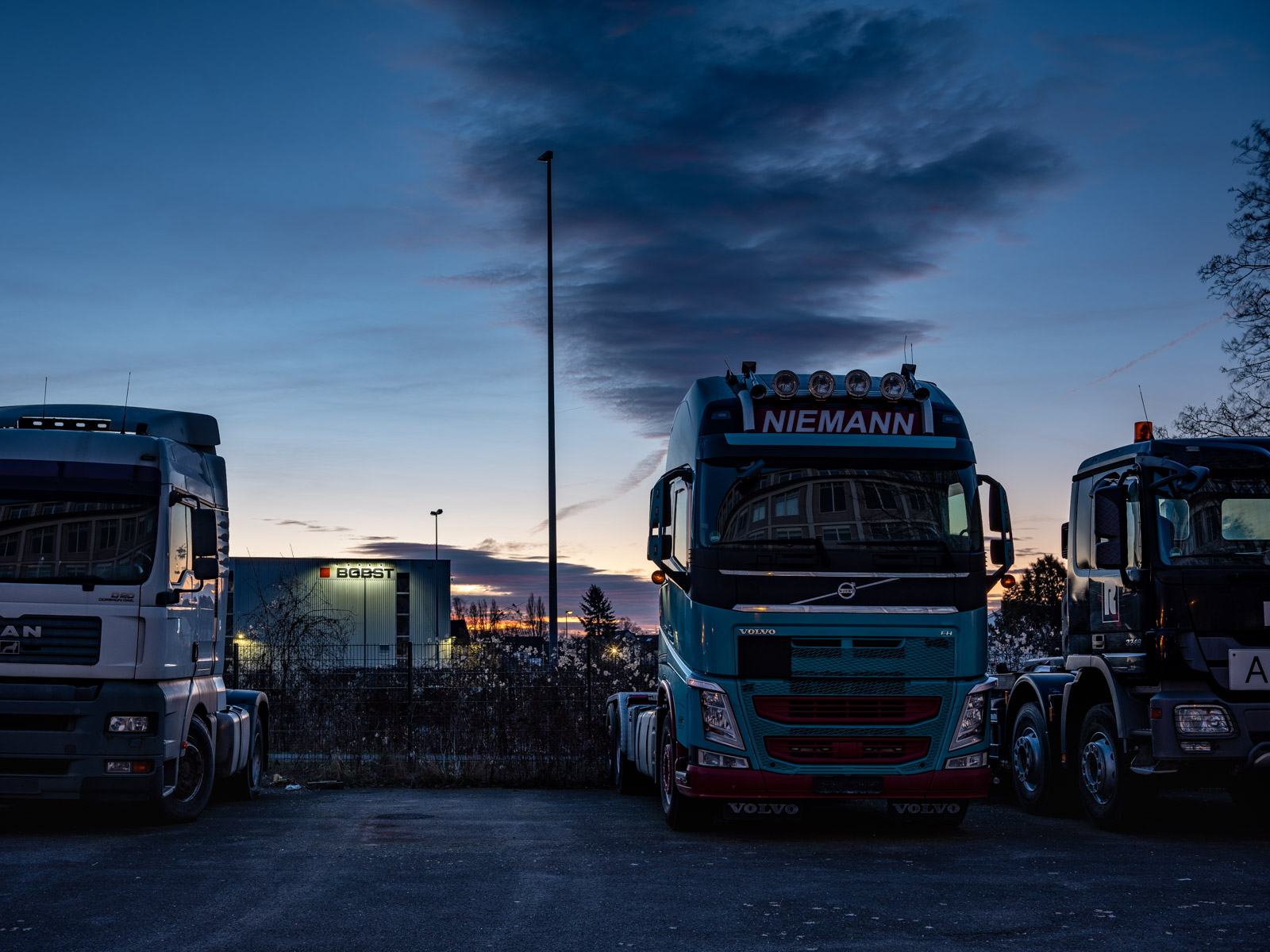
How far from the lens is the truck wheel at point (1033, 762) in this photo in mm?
12961

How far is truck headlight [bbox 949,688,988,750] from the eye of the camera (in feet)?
36.0

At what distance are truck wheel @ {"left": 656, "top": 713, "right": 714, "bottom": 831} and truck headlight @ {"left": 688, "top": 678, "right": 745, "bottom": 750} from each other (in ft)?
2.56

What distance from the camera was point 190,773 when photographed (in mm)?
12633

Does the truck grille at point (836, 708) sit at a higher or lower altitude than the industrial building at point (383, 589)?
lower

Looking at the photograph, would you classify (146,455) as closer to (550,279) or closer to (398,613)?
(550,279)

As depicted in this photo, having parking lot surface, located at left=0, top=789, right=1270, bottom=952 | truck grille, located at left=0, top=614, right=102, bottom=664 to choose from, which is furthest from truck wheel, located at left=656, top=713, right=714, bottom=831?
truck grille, located at left=0, top=614, right=102, bottom=664

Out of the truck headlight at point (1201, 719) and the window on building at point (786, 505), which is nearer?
the truck headlight at point (1201, 719)

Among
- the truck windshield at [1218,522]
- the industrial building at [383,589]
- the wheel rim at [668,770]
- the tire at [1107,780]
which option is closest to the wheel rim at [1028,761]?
the tire at [1107,780]

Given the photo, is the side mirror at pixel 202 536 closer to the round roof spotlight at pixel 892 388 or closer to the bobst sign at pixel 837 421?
the bobst sign at pixel 837 421

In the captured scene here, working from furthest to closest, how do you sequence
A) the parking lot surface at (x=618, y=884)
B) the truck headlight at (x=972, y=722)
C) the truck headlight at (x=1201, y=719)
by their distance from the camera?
1. the truck headlight at (x=972, y=722)
2. the truck headlight at (x=1201, y=719)
3. the parking lot surface at (x=618, y=884)

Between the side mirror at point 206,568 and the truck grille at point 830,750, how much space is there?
16.7 ft

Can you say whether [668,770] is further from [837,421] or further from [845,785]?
[837,421]

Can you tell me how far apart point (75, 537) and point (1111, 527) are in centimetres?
860

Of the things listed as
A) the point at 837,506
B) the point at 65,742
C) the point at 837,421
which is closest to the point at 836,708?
the point at 837,506
